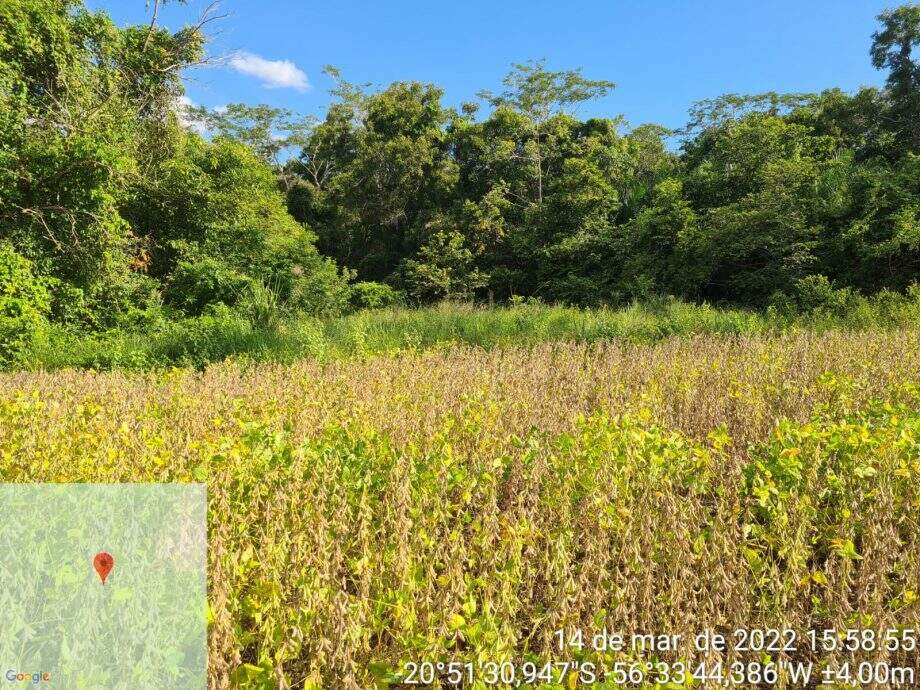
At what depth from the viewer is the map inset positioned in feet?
4.54

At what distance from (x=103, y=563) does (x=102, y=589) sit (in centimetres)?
15

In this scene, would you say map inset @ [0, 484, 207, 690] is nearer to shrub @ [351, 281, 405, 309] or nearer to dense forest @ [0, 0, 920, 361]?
dense forest @ [0, 0, 920, 361]

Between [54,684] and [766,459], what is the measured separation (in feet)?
9.09

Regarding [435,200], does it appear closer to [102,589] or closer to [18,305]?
[18,305]

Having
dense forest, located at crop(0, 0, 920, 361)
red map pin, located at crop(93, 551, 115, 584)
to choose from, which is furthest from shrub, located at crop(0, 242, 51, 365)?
red map pin, located at crop(93, 551, 115, 584)

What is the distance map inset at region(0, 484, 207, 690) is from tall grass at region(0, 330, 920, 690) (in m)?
0.09

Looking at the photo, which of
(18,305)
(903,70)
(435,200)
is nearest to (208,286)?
(18,305)

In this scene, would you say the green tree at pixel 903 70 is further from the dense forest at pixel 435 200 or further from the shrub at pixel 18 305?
the shrub at pixel 18 305

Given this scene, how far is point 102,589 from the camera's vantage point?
5.11 ft

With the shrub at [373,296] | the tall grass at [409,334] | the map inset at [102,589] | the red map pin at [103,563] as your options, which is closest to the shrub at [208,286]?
the tall grass at [409,334]

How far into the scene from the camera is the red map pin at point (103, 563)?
1657 mm

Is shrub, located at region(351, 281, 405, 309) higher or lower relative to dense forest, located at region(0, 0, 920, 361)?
lower

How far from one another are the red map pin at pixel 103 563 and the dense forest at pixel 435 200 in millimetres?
9785

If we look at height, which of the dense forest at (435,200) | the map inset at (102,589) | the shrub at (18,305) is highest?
the dense forest at (435,200)
